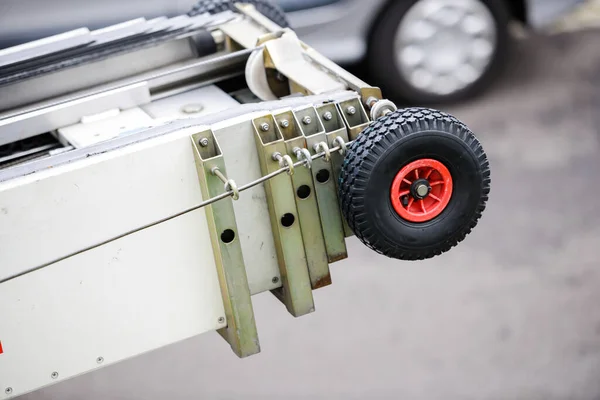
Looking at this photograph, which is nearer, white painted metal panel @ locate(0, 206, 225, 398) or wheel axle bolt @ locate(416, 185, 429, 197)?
white painted metal panel @ locate(0, 206, 225, 398)

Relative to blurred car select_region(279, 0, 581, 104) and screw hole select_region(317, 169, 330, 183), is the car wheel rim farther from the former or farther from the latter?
screw hole select_region(317, 169, 330, 183)

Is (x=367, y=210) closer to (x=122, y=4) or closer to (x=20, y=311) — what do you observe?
(x=20, y=311)

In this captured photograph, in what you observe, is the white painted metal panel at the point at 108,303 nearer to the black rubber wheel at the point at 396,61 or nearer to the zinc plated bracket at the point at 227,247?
the zinc plated bracket at the point at 227,247

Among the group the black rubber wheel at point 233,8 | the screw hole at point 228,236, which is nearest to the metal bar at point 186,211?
the screw hole at point 228,236

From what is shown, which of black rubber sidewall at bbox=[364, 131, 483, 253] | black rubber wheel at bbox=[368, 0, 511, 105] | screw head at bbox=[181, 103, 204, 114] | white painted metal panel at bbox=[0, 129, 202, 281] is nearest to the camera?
white painted metal panel at bbox=[0, 129, 202, 281]

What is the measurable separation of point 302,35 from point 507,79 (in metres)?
1.73

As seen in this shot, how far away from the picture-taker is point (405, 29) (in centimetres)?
655

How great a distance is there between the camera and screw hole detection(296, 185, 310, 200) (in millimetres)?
3699

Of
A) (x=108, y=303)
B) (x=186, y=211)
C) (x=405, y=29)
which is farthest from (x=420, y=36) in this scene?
(x=108, y=303)

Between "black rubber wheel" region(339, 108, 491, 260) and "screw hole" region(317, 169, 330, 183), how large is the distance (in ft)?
0.42

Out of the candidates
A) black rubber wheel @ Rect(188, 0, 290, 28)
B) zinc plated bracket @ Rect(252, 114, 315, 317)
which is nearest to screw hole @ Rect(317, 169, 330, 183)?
zinc plated bracket @ Rect(252, 114, 315, 317)

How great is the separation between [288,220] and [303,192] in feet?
0.36

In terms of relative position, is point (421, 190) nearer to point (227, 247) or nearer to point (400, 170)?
point (400, 170)

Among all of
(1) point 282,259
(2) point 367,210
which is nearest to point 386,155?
(2) point 367,210
